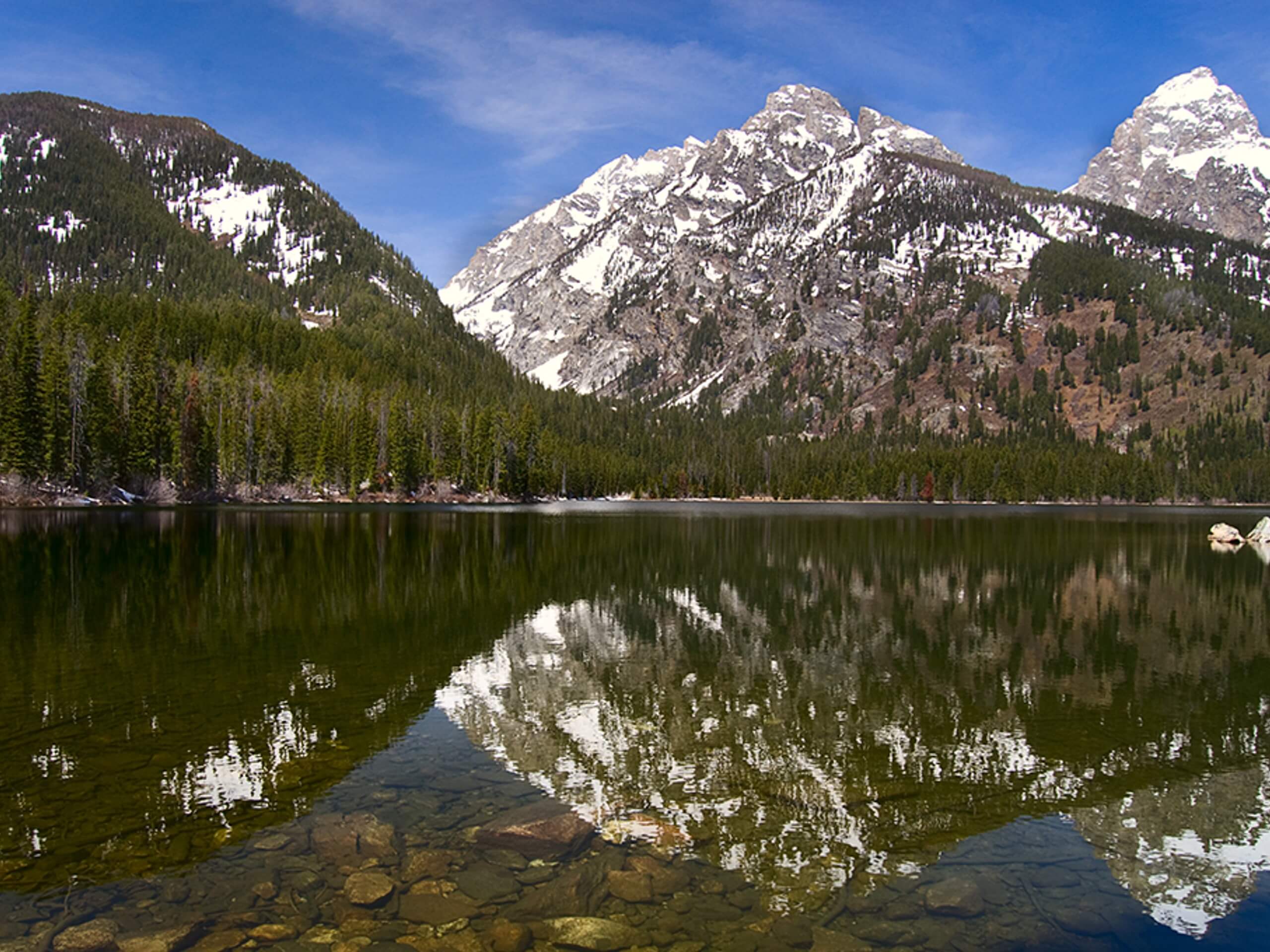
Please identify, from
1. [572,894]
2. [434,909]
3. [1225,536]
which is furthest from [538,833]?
[1225,536]

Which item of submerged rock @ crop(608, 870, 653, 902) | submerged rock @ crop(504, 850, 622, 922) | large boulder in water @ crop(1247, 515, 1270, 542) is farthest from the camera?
large boulder in water @ crop(1247, 515, 1270, 542)

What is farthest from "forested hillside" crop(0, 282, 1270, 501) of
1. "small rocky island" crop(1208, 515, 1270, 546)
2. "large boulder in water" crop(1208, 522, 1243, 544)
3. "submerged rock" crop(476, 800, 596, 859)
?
"small rocky island" crop(1208, 515, 1270, 546)

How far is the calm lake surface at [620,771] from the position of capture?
840 centimetres

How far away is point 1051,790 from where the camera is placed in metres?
12.3

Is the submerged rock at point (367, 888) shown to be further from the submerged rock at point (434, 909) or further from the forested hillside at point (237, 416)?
the forested hillside at point (237, 416)

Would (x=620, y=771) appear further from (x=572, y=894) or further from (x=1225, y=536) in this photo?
(x=1225, y=536)

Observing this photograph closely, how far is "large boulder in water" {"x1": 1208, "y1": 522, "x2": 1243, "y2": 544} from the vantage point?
7081cm

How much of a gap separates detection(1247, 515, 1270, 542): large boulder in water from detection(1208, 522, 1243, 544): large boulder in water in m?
1.08

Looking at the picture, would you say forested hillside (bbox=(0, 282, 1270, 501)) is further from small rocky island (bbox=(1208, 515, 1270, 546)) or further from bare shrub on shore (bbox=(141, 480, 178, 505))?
small rocky island (bbox=(1208, 515, 1270, 546))

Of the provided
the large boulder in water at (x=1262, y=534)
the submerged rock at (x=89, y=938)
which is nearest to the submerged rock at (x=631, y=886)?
the submerged rock at (x=89, y=938)

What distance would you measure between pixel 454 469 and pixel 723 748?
123 m

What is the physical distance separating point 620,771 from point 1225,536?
79.6 meters

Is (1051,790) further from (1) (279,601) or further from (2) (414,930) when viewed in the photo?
(1) (279,601)

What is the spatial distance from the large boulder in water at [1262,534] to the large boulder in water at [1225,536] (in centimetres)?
108
